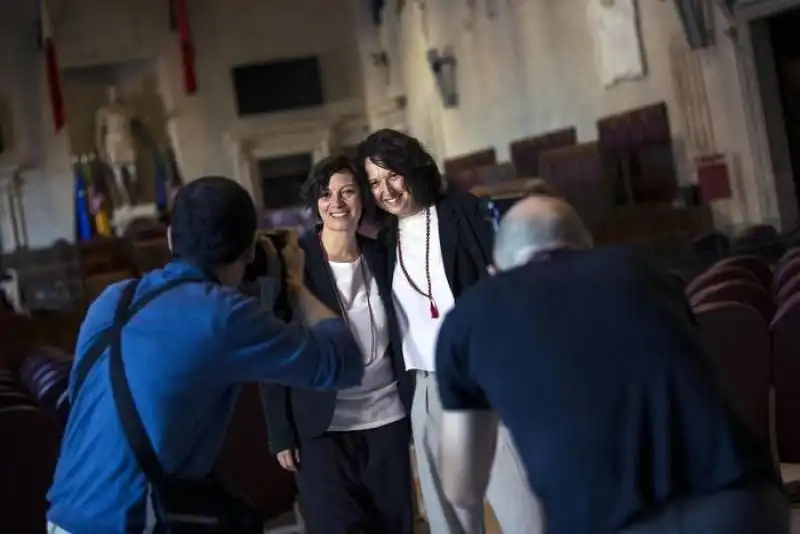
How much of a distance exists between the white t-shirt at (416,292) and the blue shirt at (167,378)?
824 mm

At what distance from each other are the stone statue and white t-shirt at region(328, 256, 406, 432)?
545 inches

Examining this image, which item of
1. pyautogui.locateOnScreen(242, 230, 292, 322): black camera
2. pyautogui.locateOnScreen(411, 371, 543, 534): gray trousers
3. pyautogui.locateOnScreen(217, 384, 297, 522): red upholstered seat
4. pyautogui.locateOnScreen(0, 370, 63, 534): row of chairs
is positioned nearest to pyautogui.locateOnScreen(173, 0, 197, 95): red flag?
pyautogui.locateOnScreen(217, 384, 297, 522): red upholstered seat

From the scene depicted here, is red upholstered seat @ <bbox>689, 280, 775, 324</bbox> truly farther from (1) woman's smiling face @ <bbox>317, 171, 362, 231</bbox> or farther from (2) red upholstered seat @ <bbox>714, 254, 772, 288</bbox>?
(1) woman's smiling face @ <bbox>317, 171, 362, 231</bbox>

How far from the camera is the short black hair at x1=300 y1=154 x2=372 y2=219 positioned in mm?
2701

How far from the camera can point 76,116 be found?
16.5 m

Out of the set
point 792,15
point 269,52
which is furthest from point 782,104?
point 269,52

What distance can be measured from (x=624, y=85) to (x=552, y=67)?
1.41 meters

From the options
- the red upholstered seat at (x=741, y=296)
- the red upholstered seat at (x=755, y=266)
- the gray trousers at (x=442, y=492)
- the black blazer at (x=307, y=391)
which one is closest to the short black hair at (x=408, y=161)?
the black blazer at (x=307, y=391)

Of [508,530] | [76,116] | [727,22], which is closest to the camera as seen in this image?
[508,530]

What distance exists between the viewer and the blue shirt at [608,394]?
1479 mm

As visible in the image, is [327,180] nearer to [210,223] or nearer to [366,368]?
[366,368]

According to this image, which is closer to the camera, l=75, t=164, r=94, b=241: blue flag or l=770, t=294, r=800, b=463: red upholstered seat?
l=770, t=294, r=800, b=463: red upholstered seat

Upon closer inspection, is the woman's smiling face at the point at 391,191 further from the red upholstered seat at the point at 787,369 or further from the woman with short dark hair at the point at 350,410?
the red upholstered seat at the point at 787,369

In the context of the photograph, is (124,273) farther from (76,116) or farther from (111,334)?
(111,334)
